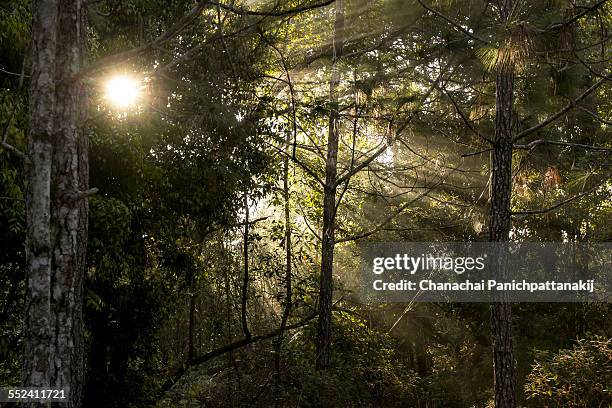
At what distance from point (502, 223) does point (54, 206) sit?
4.89 meters

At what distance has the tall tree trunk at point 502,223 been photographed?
6.56 m

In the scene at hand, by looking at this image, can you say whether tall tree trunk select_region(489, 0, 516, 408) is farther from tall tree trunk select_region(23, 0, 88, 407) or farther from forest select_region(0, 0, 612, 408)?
tall tree trunk select_region(23, 0, 88, 407)

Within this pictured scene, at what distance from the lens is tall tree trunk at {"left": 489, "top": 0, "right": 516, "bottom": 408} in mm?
6562

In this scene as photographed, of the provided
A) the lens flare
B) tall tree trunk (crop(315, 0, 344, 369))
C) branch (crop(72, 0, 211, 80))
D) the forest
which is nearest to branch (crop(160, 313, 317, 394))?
the forest

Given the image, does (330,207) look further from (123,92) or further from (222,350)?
(123,92)

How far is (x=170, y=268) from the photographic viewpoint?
8.76 meters

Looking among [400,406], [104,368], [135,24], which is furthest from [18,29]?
[400,406]

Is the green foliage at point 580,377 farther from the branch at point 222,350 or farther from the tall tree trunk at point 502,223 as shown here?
the branch at point 222,350

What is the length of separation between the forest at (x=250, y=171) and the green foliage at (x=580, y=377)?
31 mm

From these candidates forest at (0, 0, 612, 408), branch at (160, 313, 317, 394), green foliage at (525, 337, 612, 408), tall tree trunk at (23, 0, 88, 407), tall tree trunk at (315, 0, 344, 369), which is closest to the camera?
→ tall tree trunk at (23, 0, 88, 407)

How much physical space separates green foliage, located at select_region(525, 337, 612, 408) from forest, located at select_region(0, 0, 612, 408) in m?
0.03

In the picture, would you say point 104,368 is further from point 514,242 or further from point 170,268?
point 514,242

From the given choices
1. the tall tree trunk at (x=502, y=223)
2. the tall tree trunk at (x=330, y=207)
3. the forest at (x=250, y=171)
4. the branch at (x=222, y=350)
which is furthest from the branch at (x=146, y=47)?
the branch at (x=222, y=350)

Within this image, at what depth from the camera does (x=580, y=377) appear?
8.12 metres
